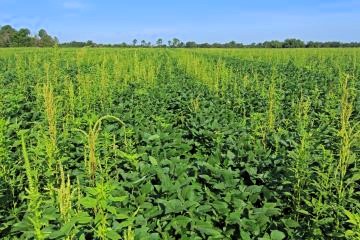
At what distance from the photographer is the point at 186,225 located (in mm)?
2568

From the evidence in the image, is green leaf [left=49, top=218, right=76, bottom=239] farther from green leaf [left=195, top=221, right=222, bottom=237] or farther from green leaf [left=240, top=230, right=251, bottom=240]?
green leaf [left=240, top=230, right=251, bottom=240]

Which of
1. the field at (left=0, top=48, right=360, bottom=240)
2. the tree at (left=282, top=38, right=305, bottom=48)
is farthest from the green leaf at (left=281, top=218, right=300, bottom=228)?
the tree at (left=282, top=38, right=305, bottom=48)

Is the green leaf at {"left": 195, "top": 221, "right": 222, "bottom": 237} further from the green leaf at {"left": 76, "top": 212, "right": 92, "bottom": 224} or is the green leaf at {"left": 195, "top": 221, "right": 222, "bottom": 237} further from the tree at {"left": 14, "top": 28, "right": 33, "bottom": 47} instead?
the tree at {"left": 14, "top": 28, "right": 33, "bottom": 47}

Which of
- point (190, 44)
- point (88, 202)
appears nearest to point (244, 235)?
point (88, 202)

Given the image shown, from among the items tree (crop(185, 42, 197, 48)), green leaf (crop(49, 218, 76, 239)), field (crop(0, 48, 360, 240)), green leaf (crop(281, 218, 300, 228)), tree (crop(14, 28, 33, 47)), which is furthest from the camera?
tree (crop(185, 42, 197, 48))

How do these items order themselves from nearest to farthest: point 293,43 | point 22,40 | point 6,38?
point 22,40 < point 6,38 < point 293,43

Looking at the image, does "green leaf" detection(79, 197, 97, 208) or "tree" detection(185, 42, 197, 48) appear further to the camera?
"tree" detection(185, 42, 197, 48)

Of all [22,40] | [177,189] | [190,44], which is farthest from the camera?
[190,44]

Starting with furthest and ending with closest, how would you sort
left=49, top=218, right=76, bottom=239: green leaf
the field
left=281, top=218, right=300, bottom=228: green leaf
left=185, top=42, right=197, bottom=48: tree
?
1. left=185, top=42, right=197, bottom=48: tree
2. left=281, top=218, right=300, bottom=228: green leaf
3. the field
4. left=49, top=218, right=76, bottom=239: green leaf

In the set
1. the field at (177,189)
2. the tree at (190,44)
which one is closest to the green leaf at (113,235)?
the field at (177,189)

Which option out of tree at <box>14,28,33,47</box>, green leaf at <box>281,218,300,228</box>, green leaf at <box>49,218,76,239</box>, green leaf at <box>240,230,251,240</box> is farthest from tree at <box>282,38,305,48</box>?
green leaf at <box>49,218,76,239</box>

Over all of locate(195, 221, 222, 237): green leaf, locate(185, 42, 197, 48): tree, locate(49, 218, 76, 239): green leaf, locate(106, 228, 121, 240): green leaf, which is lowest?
locate(185, 42, 197, 48): tree

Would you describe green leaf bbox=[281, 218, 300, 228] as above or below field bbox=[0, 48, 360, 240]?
below

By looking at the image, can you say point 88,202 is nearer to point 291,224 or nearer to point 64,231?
point 64,231
